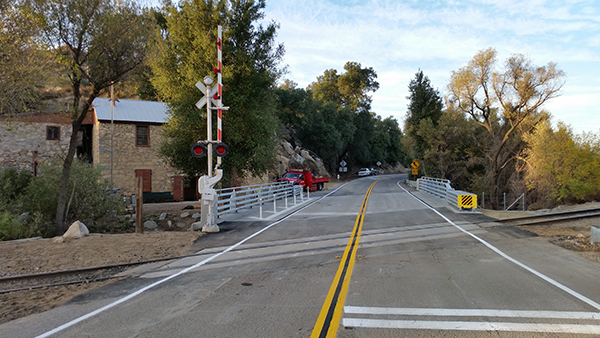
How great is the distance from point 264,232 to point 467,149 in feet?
115

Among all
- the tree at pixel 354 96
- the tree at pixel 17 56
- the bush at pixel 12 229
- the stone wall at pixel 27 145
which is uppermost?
the tree at pixel 354 96

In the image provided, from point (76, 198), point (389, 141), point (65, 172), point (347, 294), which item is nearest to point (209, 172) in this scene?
point (65, 172)

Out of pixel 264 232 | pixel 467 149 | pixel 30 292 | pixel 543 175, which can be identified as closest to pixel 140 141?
pixel 264 232

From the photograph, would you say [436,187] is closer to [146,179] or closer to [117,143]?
[146,179]

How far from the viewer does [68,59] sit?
13.1m

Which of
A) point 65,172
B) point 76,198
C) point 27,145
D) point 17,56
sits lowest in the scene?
point 76,198

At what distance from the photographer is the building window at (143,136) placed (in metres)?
27.9

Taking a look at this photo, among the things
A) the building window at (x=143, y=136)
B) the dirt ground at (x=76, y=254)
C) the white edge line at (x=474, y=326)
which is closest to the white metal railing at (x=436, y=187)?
the dirt ground at (x=76, y=254)

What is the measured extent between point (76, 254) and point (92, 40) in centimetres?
962

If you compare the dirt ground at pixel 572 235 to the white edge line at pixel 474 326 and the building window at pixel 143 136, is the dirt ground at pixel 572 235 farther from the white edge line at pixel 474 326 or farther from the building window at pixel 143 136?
the building window at pixel 143 136

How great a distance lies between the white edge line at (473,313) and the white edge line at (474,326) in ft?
0.92

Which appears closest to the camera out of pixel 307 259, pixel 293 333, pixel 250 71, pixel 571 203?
pixel 293 333

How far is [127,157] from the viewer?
89.4ft

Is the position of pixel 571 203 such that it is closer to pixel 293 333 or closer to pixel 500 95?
pixel 500 95
